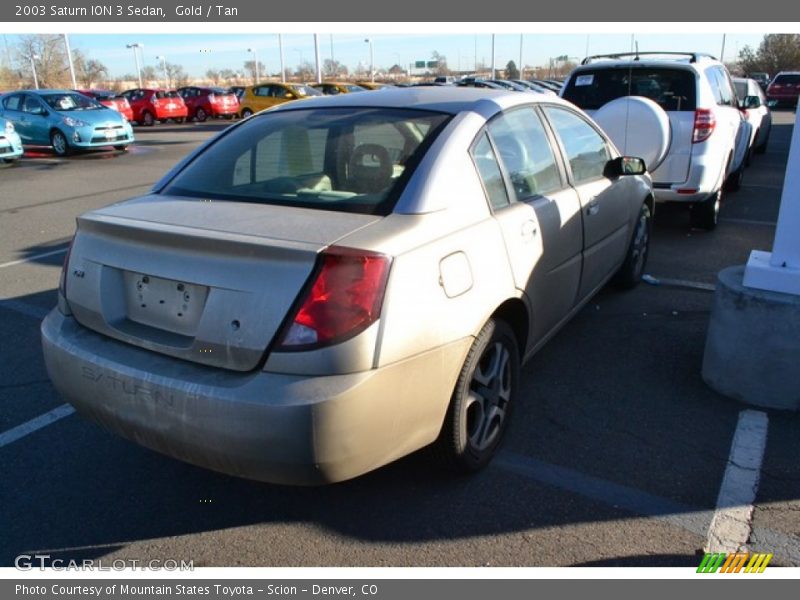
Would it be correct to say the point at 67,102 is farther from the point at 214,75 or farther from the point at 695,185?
the point at 214,75

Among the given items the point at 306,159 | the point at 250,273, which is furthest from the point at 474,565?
the point at 306,159

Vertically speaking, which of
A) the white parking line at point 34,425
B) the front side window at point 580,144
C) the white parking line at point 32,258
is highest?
the front side window at point 580,144

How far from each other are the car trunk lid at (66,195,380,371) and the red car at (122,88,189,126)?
28337 millimetres

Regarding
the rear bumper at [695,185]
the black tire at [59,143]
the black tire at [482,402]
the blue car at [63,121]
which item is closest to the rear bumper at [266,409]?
the black tire at [482,402]

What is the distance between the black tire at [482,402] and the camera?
278 centimetres

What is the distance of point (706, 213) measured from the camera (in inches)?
300

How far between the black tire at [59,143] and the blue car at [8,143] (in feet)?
5.01

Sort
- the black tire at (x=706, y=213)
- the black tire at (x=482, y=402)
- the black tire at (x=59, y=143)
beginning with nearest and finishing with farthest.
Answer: the black tire at (x=482, y=402)
the black tire at (x=706, y=213)
the black tire at (x=59, y=143)

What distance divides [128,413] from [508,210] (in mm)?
1871

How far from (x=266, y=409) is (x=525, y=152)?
2.07m

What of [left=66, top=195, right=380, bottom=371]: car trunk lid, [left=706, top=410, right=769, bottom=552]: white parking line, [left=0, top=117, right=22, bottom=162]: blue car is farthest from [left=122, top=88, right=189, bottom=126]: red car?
[left=706, top=410, right=769, bottom=552]: white parking line

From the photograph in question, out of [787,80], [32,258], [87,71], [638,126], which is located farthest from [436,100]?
[87,71]

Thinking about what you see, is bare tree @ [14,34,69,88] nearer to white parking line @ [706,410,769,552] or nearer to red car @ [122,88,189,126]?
red car @ [122,88,189,126]

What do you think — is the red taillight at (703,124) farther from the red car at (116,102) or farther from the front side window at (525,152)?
the red car at (116,102)
